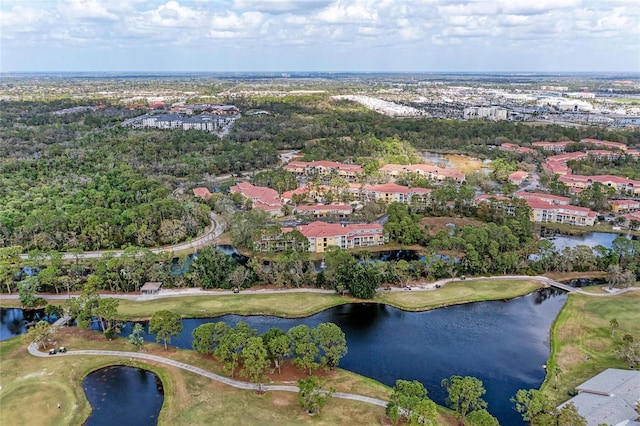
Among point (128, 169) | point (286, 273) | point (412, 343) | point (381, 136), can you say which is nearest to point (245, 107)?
point (381, 136)

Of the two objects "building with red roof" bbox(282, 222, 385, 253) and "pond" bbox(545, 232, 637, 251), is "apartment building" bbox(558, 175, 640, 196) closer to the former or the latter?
"pond" bbox(545, 232, 637, 251)

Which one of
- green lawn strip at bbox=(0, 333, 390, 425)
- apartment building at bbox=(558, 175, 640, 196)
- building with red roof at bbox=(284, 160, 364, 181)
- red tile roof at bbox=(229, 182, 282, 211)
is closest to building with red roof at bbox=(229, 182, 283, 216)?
red tile roof at bbox=(229, 182, 282, 211)

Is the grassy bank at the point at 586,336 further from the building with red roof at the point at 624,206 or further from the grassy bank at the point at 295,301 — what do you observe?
the building with red roof at the point at 624,206

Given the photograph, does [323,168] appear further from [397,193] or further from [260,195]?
[260,195]

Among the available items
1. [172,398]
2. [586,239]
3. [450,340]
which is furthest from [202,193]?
[586,239]

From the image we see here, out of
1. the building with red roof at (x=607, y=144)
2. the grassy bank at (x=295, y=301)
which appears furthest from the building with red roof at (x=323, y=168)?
the building with red roof at (x=607, y=144)

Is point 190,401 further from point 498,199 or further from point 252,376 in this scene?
point 498,199
